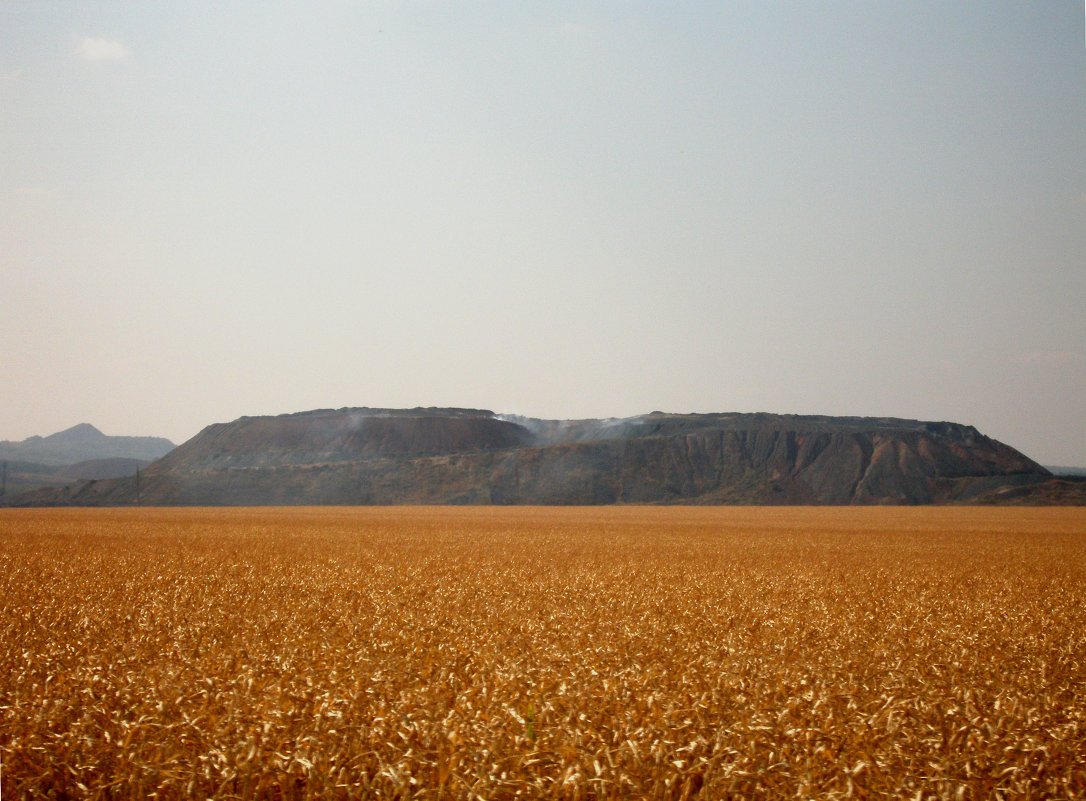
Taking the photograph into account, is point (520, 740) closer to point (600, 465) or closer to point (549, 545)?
point (549, 545)

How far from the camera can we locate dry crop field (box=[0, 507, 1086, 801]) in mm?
4934

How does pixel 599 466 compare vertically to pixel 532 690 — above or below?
above

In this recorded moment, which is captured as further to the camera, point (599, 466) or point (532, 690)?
point (599, 466)

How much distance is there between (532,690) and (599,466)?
107 meters

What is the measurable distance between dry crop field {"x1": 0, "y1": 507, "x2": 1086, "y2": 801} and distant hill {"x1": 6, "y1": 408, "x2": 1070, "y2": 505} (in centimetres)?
8914

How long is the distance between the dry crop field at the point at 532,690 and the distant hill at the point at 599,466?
89.1m

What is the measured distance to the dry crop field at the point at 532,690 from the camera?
4934 millimetres

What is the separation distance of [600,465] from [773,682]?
350 ft

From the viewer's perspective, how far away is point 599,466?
113 metres

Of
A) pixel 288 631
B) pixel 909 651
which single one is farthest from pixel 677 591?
pixel 288 631

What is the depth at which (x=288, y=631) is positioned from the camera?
972 centimetres

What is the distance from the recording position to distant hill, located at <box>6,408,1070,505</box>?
10388 centimetres

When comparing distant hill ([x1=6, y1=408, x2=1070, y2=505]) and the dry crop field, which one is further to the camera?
distant hill ([x1=6, y1=408, x2=1070, y2=505])

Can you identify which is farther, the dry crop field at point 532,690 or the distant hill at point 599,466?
the distant hill at point 599,466
